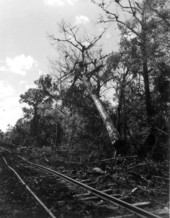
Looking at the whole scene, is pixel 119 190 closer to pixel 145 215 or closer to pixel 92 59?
pixel 145 215

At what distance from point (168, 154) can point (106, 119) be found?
4.27 m

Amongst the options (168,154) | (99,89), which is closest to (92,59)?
(99,89)

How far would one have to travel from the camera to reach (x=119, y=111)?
25594mm

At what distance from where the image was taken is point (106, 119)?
19578mm

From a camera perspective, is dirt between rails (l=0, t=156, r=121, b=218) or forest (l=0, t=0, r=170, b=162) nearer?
dirt between rails (l=0, t=156, r=121, b=218)

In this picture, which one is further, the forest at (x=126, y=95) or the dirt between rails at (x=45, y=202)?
the forest at (x=126, y=95)

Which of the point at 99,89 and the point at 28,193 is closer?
the point at 28,193

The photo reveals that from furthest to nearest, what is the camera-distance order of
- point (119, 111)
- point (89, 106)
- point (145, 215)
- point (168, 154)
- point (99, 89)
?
1. point (99, 89)
2. point (89, 106)
3. point (119, 111)
4. point (168, 154)
5. point (145, 215)

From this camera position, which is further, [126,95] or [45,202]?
[126,95]

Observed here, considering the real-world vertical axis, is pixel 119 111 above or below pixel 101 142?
above

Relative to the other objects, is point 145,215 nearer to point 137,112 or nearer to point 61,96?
point 137,112

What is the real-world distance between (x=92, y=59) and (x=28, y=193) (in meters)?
20.6

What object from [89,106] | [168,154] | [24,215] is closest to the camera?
[24,215]

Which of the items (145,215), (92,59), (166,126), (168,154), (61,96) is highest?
(92,59)
